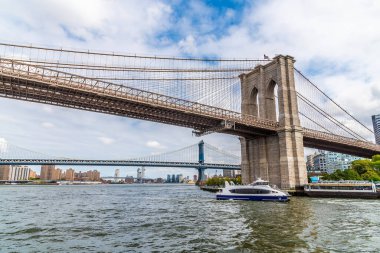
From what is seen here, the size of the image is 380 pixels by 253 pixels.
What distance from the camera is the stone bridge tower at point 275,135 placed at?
41000 mm

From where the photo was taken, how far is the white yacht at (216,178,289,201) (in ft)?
101

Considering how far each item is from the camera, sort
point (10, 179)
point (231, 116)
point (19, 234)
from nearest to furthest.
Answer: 1. point (19, 234)
2. point (231, 116)
3. point (10, 179)

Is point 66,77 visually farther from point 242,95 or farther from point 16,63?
point 242,95

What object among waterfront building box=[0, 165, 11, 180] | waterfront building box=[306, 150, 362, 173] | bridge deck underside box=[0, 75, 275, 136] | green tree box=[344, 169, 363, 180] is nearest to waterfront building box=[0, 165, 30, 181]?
waterfront building box=[0, 165, 11, 180]

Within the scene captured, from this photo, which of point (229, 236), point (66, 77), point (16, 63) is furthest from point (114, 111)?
point (229, 236)

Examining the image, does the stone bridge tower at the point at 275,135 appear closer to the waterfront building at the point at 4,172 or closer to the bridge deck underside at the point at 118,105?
the bridge deck underside at the point at 118,105

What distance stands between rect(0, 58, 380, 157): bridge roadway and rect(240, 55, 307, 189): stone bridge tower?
201 centimetres

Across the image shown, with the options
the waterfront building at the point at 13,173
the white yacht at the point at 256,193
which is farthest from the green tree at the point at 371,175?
the waterfront building at the point at 13,173

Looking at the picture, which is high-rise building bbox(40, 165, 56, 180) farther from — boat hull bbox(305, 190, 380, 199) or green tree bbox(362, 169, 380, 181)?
green tree bbox(362, 169, 380, 181)

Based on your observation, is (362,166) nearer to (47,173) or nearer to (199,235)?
(199,235)

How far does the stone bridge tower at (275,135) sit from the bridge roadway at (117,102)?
6.59 feet

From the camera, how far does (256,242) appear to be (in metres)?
11.7

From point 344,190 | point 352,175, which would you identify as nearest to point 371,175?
point 352,175

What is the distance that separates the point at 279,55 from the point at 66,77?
32191mm
